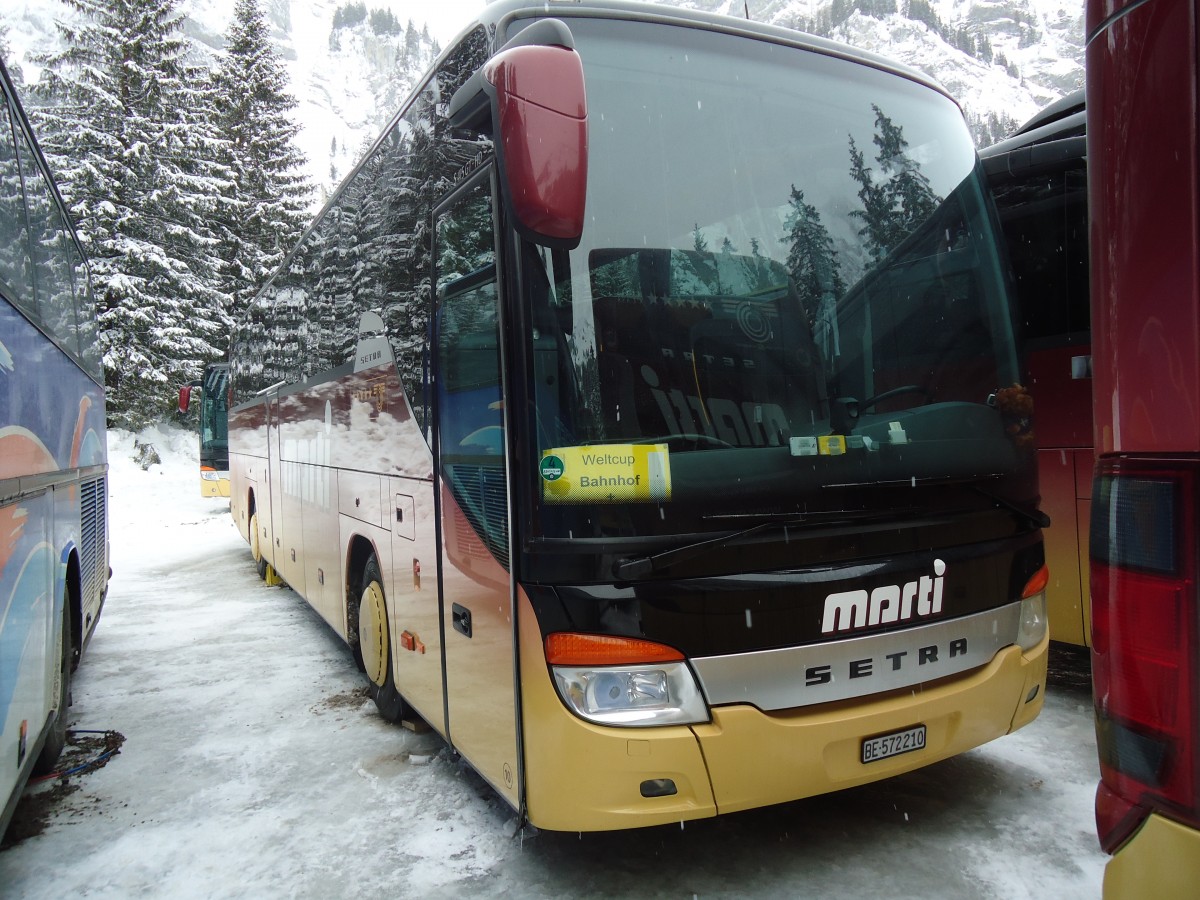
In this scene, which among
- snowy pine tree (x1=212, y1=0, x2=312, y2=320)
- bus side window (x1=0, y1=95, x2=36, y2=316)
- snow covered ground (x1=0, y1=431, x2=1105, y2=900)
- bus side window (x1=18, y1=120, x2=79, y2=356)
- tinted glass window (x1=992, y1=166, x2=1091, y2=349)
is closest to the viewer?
snow covered ground (x1=0, y1=431, x2=1105, y2=900)

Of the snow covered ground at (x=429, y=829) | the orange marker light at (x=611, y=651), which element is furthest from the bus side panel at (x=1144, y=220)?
the snow covered ground at (x=429, y=829)

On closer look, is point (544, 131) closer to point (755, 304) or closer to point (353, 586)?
point (755, 304)

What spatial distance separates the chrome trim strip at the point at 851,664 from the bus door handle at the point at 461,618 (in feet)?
3.61

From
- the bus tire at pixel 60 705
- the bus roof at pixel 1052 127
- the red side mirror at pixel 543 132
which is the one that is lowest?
the bus tire at pixel 60 705

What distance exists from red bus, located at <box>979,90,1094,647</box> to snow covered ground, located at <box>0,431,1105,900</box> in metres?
0.76

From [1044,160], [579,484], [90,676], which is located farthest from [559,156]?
[90,676]

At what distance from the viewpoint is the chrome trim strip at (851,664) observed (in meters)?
2.84

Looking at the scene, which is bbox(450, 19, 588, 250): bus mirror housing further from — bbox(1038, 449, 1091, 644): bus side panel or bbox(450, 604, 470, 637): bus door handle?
bbox(1038, 449, 1091, 644): bus side panel

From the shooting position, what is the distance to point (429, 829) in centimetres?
369

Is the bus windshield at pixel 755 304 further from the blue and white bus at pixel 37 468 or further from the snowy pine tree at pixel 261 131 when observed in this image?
the snowy pine tree at pixel 261 131

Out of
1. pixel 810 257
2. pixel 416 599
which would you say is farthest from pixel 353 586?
pixel 810 257

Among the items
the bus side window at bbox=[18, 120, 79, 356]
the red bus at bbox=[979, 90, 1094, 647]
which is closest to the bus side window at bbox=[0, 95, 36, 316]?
the bus side window at bbox=[18, 120, 79, 356]

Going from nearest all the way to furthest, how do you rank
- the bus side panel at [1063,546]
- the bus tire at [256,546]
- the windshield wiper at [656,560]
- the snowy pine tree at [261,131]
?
the windshield wiper at [656,560] < the bus side panel at [1063,546] < the bus tire at [256,546] < the snowy pine tree at [261,131]

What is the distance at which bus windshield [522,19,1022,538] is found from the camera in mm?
2828
